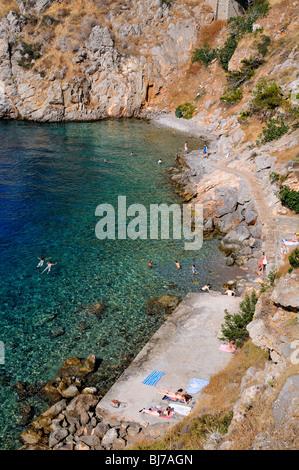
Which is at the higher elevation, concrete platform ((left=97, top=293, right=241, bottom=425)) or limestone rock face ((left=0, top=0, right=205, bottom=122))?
limestone rock face ((left=0, top=0, right=205, bottom=122))

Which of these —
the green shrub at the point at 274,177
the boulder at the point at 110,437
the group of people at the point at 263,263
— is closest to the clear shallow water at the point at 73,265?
the group of people at the point at 263,263

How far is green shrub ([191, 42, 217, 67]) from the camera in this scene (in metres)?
79.2

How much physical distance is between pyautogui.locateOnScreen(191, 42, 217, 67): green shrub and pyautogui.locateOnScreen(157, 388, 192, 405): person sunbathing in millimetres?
78886

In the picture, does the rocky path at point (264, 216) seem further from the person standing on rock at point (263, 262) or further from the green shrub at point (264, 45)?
the green shrub at point (264, 45)

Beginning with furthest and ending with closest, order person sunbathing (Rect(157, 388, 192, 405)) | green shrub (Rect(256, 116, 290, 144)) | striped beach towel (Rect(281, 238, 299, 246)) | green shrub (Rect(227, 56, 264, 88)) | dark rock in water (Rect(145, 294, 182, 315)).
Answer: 1. green shrub (Rect(227, 56, 264, 88))
2. green shrub (Rect(256, 116, 290, 144))
3. striped beach towel (Rect(281, 238, 299, 246))
4. dark rock in water (Rect(145, 294, 182, 315))
5. person sunbathing (Rect(157, 388, 192, 405))

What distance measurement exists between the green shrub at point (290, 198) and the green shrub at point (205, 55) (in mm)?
58400

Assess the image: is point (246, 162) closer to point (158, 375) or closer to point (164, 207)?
point (164, 207)

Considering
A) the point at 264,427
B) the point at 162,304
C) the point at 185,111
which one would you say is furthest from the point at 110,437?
the point at 185,111

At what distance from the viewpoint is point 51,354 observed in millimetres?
20797

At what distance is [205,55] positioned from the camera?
79688mm

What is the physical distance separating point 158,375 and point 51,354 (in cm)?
673

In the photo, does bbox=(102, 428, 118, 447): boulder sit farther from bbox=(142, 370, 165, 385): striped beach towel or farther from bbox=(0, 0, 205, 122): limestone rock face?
bbox=(0, 0, 205, 122): limestone rock face

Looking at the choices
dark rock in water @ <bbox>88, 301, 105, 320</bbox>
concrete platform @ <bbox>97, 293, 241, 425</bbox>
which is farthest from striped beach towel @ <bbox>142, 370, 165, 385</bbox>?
dark rock in water @ <bbox>88, 301, 105, 320</bbox>
